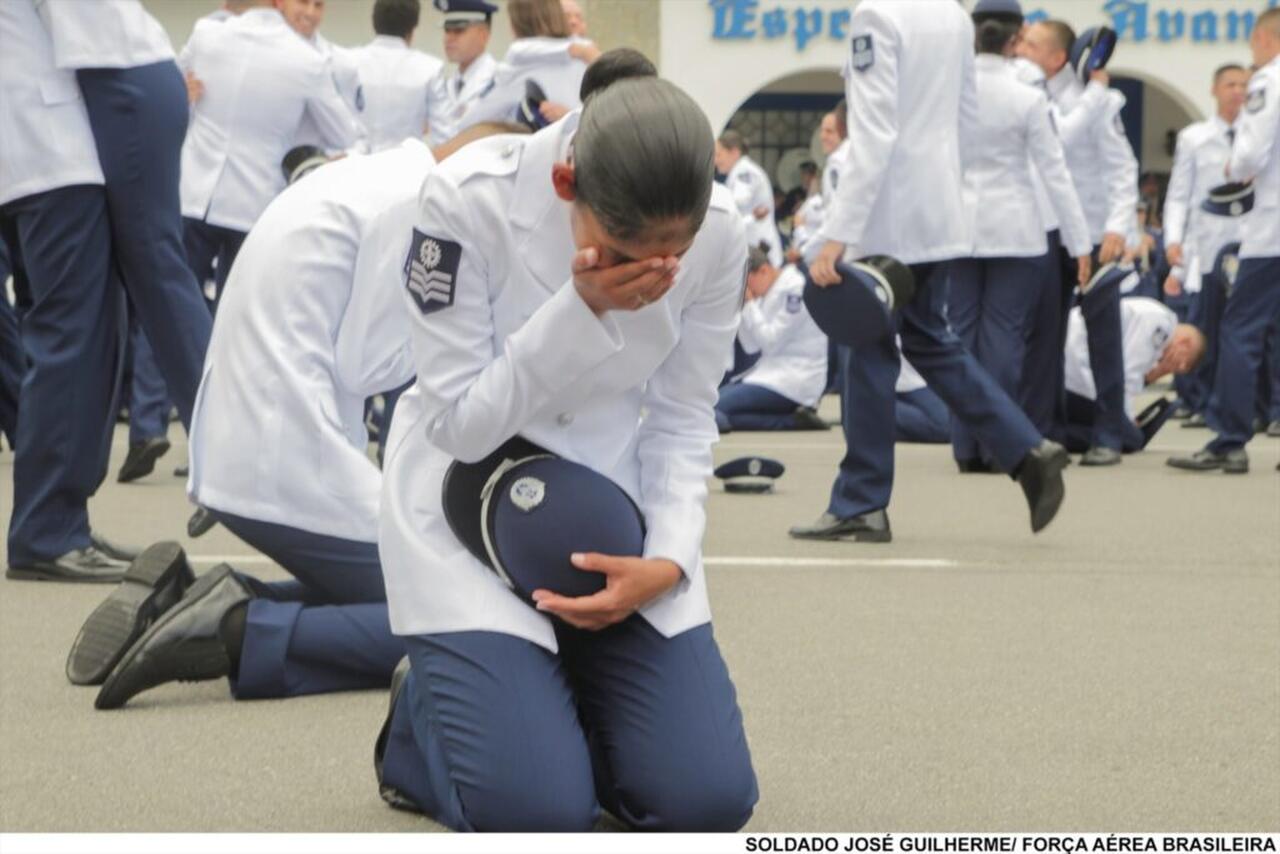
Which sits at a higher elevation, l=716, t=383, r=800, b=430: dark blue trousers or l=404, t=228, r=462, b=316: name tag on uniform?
l=404, t=228, r=462, b=316: name tag on uniform

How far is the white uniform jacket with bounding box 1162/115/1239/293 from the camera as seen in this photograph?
1288 cm

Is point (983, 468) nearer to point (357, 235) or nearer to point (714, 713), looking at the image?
point (357, 235)

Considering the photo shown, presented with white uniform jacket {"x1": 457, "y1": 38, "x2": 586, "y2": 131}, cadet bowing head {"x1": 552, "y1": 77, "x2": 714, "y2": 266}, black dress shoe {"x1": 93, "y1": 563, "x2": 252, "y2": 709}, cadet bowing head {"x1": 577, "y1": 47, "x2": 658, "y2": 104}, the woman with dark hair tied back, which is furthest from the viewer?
the woman with dark hair tied back

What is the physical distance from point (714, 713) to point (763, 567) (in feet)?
9.56

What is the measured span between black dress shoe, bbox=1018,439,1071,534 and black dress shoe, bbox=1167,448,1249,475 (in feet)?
8.80

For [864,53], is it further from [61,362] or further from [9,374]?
[9,374]

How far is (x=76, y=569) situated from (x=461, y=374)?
264 centimetres

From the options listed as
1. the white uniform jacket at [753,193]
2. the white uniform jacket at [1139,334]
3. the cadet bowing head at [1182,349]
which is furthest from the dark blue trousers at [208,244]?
the white uniform jacket at [753,193]

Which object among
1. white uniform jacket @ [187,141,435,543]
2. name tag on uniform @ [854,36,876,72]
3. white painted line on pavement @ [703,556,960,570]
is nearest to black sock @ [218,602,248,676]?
white uniform jacket @ [187,141,435,543]

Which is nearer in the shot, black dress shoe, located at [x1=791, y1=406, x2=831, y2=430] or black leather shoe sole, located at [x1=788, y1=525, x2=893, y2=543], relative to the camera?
black leather shoe sole, located at [x1=788, y1=525, x2=893, y2=543]

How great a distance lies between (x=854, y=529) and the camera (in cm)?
694

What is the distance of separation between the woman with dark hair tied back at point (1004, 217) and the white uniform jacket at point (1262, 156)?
0.62 m

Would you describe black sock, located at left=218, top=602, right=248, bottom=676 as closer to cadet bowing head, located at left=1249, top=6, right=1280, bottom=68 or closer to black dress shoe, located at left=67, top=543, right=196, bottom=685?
black dress shoe, located at left=67, top=543, right=196, bottom=685
